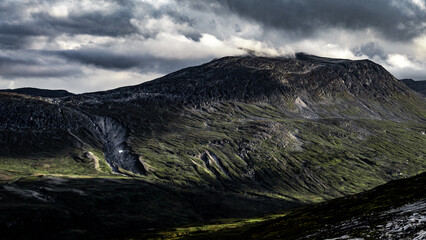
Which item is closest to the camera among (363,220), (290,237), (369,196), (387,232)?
(387,232)

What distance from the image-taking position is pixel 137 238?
186500 mm

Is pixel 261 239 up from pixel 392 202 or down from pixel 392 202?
down

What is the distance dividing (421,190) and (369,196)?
20.8 meters

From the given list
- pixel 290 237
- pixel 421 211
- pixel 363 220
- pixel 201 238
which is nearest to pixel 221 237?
pixel 201 238

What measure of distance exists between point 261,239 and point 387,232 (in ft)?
126

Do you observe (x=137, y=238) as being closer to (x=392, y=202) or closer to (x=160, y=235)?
(x=160, y=235)

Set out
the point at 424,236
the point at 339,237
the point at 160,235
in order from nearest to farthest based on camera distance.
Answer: the point at 424,236, the point at 339,237, the point at 160,235

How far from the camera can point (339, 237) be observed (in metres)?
52.7

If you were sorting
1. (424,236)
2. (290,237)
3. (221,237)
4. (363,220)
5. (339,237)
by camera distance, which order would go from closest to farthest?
(424,236) < (339,237) < (363,220) < (290,237) < (221,237)

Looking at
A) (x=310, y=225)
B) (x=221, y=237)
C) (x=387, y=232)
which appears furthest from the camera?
(x=221, y=237)

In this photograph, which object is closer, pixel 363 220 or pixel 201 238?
pixel 363 220

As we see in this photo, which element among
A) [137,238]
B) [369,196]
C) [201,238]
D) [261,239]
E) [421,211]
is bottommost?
[137,238]

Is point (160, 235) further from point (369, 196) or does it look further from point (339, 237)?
point (339, 237)

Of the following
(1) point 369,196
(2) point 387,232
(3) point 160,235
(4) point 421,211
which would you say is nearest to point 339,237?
(2) point 387,232
